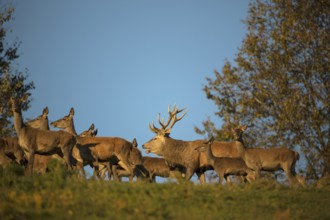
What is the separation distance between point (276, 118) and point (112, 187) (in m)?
13.4

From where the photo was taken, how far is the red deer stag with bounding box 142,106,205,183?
20.1m

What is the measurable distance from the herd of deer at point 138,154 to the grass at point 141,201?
18.6 feet

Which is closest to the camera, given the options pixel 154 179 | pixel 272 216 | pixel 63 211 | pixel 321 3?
pixel 63 211

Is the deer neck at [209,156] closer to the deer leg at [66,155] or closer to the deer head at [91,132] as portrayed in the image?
the deer leg at [66,155]

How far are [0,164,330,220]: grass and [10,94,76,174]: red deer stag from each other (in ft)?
17.6

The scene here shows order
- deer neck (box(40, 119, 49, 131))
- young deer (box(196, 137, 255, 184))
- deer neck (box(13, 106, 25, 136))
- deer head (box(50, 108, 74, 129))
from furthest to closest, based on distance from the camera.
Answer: deer head (box(50, 108, 74, 129))
deer neck (box(40, 119, 49, 131))
young deer (box(196, 137, 255, 184))
deer neck (box(13, 106, 25, 136))

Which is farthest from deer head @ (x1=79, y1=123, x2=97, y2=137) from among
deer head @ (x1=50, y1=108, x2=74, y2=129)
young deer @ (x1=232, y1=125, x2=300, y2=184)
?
young deer @ (x1=232, y1=125, x2=300, y2=184)

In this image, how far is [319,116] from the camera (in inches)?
853

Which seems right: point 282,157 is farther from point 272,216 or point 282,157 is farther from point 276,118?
point 272,216

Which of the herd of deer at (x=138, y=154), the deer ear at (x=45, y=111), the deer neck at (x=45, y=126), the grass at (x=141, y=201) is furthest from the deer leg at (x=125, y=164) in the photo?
the grass at (x=141, y=201)

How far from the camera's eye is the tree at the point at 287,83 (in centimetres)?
2192

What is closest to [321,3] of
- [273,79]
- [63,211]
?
[273,79]

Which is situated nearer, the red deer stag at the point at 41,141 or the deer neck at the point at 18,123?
the red deer stag at the point at 41,141

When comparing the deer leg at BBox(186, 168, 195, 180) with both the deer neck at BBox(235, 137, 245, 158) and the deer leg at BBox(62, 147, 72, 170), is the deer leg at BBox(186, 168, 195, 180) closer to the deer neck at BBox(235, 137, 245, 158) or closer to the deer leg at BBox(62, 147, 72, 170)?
the deer neck at BBox(235, 137, 245, 158)
